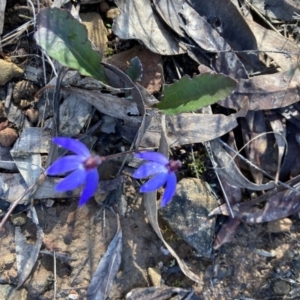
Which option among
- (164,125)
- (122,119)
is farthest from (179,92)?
(122,119)

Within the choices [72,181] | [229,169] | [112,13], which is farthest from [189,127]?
[72,181]

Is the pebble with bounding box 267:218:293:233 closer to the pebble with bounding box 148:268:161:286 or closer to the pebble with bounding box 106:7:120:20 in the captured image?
the pebble with bounding box 148:268:161:286

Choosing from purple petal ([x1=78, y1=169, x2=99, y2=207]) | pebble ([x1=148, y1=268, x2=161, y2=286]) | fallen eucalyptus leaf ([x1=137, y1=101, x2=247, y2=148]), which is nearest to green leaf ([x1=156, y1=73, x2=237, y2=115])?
fallen eucalyptus leaf ([x1=137, y1=101, x2=247, y2=148])

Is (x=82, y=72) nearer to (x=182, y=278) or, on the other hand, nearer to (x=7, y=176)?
(x=7, y=176)

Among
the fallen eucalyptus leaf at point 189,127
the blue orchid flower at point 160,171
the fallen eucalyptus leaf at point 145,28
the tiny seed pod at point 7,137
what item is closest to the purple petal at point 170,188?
the blue orchid flower at point 160,171

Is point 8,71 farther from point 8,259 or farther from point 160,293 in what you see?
point 160,293

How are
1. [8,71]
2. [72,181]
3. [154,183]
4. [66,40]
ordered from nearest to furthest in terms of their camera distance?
[72,181] < [154,183] < [66,40] < [8,71]
